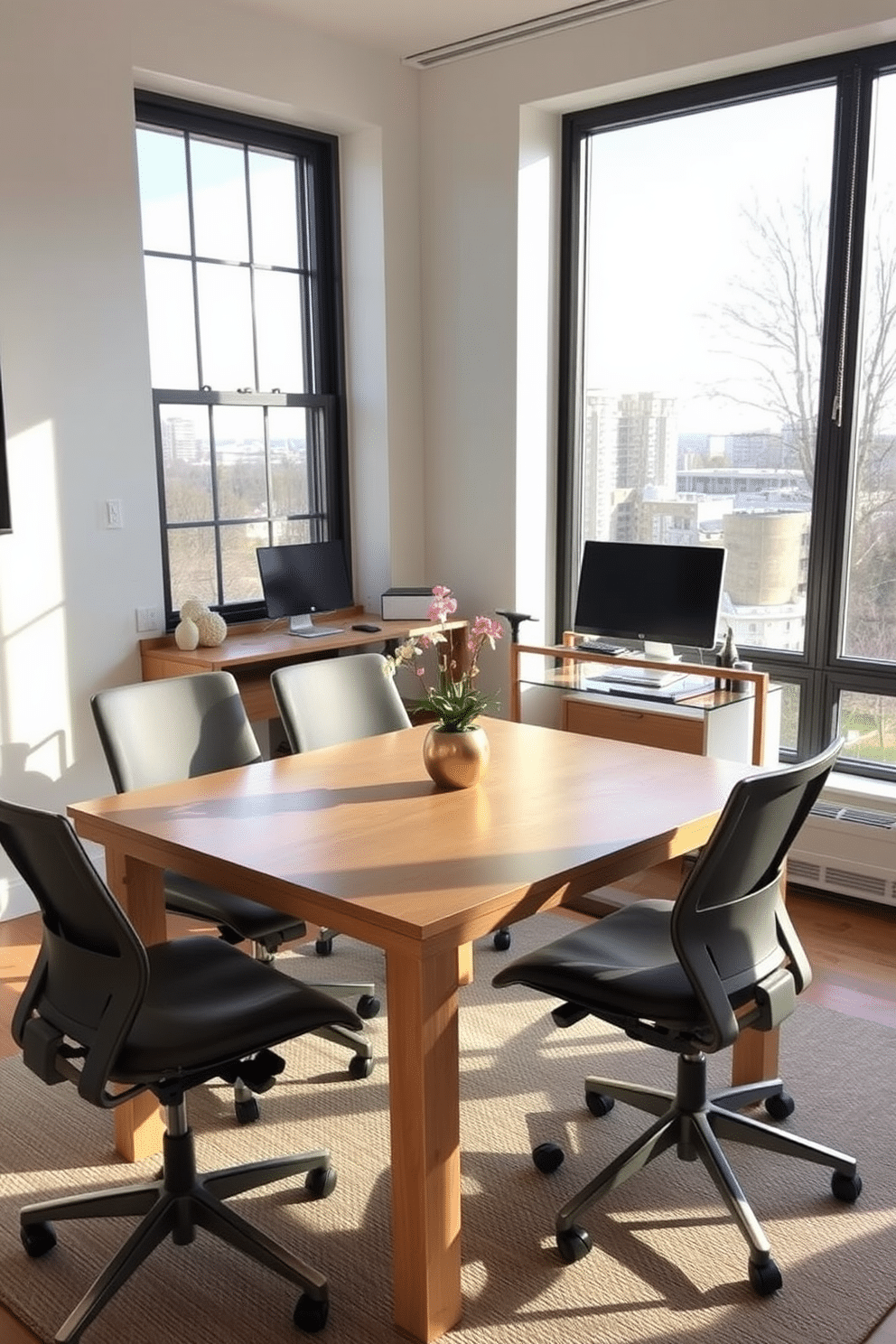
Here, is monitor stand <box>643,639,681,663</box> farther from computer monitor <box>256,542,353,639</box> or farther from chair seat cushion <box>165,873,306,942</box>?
chair seat cushion <box>165,873,306,942</box>

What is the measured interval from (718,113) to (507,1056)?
3.36 metres

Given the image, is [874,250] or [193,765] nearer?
[193,765]

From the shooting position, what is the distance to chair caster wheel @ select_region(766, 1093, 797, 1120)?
112 inches

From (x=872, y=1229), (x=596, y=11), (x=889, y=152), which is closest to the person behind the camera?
(x=872, y=1229)

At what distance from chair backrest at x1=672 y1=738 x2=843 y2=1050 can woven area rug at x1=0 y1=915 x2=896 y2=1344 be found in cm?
46

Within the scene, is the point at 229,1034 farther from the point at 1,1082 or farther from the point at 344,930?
the point at 1,1082

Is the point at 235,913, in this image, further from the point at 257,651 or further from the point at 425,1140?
the point at 257,651

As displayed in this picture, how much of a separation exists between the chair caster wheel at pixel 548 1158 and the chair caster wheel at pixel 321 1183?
0.44 metres

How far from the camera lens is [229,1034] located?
2.15 m

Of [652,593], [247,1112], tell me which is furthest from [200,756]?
[652,593]

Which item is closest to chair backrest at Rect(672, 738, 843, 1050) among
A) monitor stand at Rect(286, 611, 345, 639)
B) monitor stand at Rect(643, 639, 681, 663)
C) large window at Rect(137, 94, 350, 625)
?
monitor stand at Rect(643, 639, 681, 663)

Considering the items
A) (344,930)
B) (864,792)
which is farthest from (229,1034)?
(864,792)

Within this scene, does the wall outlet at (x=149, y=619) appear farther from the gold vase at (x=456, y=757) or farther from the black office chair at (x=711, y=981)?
the black office chair at (x=711, y=981)

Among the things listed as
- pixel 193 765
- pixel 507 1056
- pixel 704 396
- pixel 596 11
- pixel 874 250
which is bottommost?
pixel 507 1056
